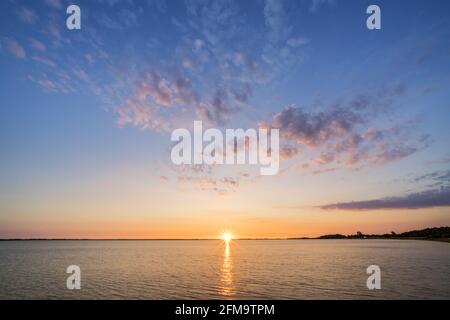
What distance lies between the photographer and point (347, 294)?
39.3 metres

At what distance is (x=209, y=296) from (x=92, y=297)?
14036 millimetres
